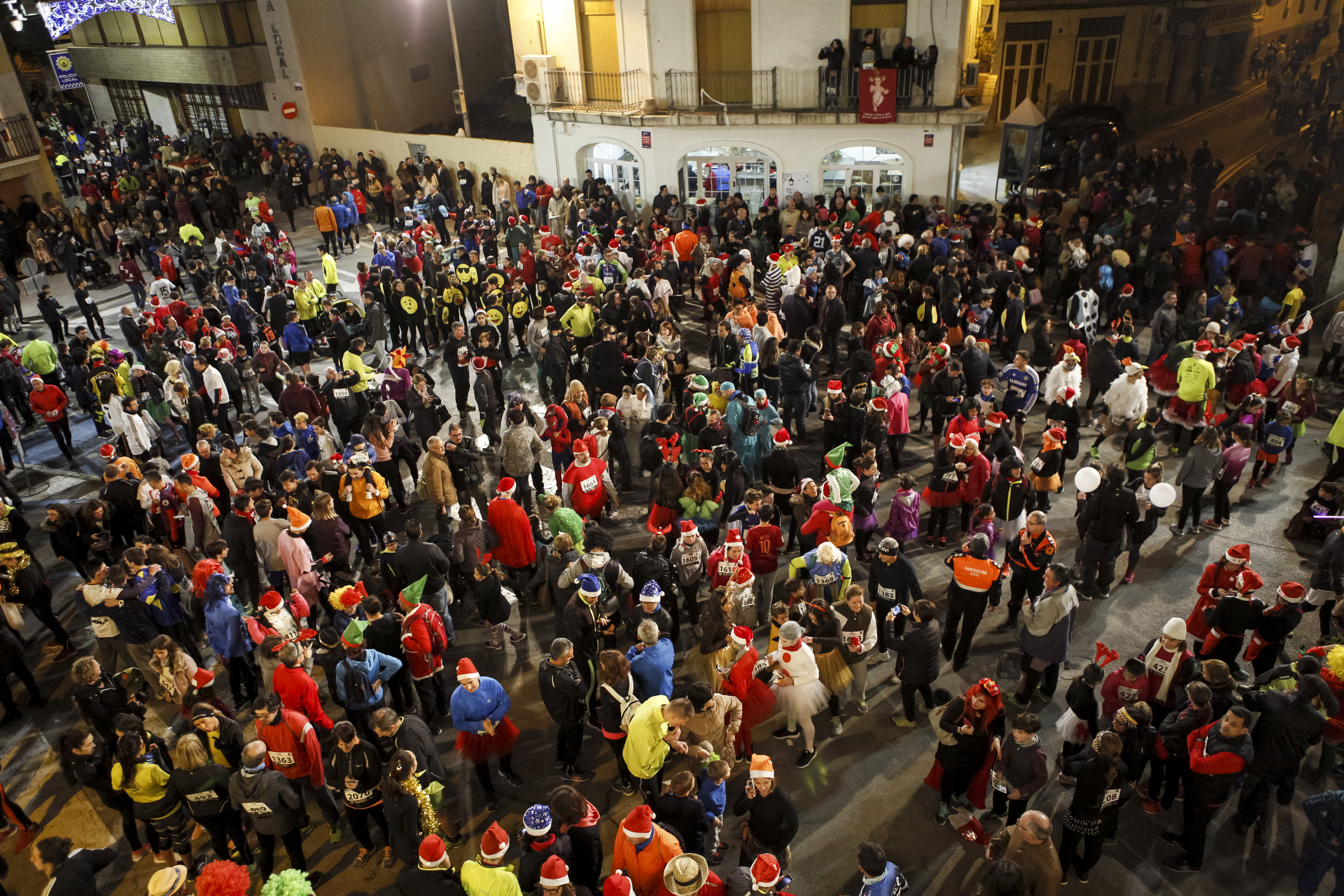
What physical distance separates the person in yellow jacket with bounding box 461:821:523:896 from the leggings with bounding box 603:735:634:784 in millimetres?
1703

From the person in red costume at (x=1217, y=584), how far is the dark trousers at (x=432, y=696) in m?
6.70

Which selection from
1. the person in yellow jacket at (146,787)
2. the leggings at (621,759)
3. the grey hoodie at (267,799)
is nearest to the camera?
the grey hoodie at (267,799)

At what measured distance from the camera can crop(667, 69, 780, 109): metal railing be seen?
21125mm

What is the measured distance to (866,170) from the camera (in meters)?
21.1

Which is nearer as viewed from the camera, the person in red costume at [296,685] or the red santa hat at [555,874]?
the red santa hat at [555,874]

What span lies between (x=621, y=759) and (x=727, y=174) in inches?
713

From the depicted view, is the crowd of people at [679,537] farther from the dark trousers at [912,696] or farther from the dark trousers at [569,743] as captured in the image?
the dark trousers at [912,696]

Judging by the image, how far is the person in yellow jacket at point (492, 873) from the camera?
5.11 meters

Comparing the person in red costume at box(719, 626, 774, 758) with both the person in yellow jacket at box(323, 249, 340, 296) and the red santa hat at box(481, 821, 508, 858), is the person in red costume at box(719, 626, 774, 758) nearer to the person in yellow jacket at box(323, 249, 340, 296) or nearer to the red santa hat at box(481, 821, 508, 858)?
the red santa hat at box(481, 821, 508, 858)

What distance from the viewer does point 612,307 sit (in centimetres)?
1340

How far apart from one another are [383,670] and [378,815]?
1.11 metres

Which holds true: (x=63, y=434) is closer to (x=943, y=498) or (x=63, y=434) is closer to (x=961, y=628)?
(x=943, y=498)

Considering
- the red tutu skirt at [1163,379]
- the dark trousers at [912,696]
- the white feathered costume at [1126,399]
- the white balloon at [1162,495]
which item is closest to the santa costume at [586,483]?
the dark trousers at [912,696]

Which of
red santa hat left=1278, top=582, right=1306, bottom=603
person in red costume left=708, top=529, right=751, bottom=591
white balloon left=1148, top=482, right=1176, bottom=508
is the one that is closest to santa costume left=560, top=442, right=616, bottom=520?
person in red costume left=708, top=529, right=751, bottom=591
